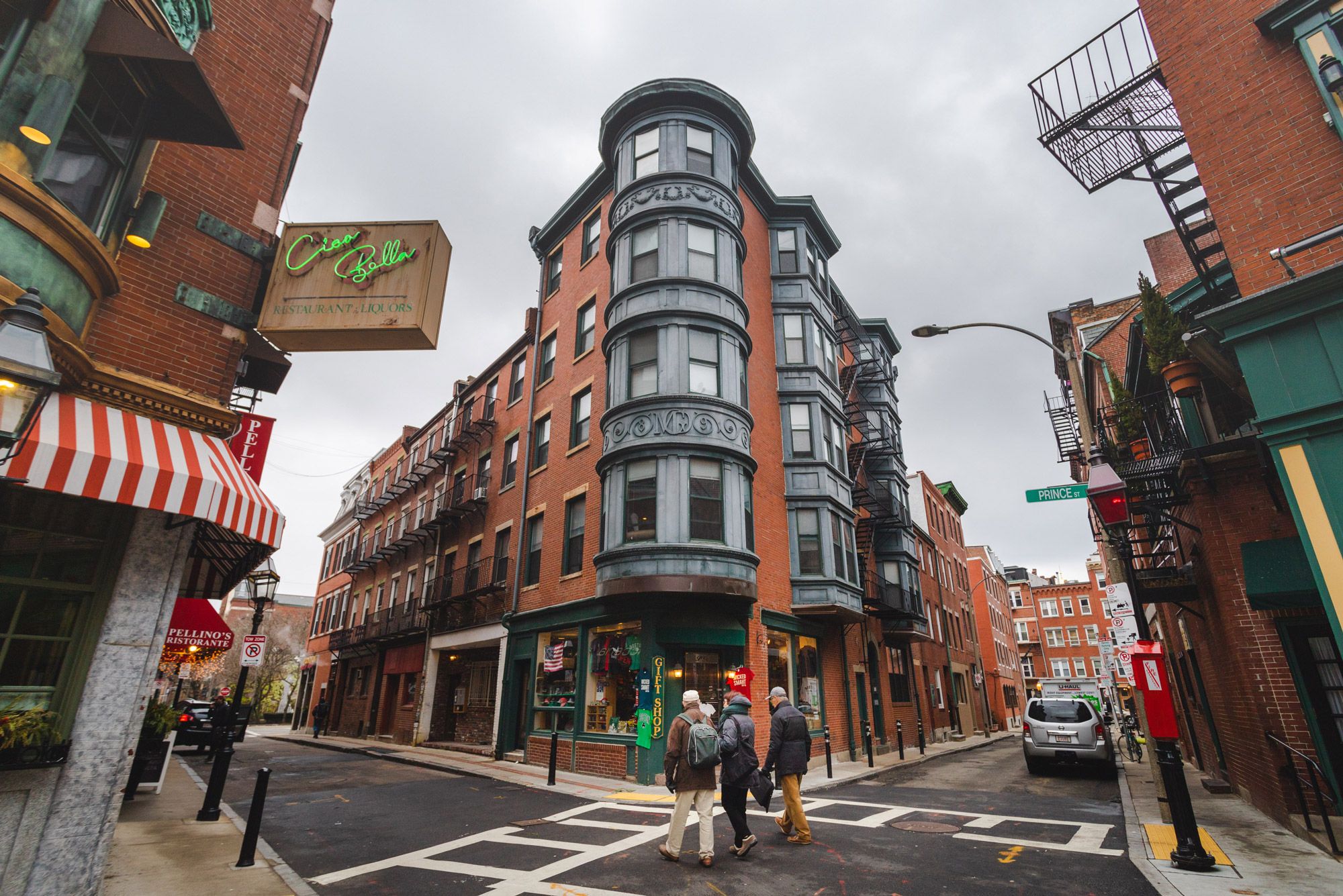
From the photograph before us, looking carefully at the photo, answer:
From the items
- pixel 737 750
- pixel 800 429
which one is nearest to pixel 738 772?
pixel 737 750

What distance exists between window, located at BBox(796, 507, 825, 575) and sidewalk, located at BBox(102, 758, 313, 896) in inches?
600

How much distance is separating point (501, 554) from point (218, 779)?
12.9 m

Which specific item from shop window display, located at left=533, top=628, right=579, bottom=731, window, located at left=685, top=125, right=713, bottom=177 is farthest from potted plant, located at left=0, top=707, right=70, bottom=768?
window, located at left=685, top=125, right=713, bottom=177

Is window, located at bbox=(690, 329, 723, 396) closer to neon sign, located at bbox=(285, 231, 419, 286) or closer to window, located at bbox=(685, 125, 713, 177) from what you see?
window, located at bbox=(685, 125, 713, 177)

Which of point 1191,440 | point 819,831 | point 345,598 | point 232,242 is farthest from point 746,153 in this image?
point 345,598

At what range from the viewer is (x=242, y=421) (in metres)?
9.17

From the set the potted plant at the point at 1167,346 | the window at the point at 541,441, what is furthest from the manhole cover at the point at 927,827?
the window at the point at 541,441

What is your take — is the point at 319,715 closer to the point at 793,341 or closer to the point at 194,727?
the point at 194,727

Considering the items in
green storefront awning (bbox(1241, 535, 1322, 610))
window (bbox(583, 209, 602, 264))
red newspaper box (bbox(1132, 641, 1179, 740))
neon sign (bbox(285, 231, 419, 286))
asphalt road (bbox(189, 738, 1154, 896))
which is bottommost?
asphalt road (bbox(189, 738, 1154, 896))

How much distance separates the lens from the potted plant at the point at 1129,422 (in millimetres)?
10852

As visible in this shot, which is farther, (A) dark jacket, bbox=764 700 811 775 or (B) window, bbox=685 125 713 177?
(B) window, bbox=685 125 713 177

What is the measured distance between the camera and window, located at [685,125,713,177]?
768 inches

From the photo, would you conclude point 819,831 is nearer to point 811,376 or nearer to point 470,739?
point 811,376

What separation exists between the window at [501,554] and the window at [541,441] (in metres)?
2.64
